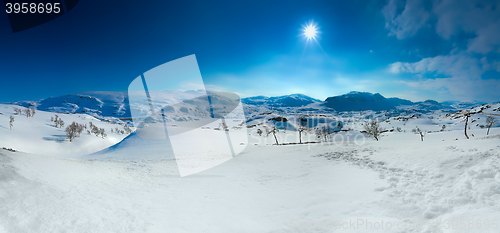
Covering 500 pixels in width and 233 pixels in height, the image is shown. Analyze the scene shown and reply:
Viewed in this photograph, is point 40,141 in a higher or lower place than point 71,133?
lower

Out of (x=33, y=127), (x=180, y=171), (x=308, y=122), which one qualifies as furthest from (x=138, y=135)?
(x=308, y=122)

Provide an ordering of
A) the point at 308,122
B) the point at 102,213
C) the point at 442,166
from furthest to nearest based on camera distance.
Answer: the point at 308,122 → the point at 442,166 → the point at 102,213

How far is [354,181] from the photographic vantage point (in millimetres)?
6949

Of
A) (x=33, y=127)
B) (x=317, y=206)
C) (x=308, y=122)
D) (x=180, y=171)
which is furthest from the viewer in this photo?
(x=308, y=122)

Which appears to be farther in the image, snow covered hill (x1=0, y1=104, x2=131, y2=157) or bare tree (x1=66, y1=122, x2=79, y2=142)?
bare tree (x1=66, y1=122, x2=79, y2=142)

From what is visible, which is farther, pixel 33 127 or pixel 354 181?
pixel 33 127

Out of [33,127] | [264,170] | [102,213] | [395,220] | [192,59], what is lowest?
[264,170]

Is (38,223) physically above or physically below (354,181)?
above

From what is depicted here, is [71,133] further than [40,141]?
Yes

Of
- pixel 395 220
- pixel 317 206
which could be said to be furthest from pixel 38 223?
pixel 395 220

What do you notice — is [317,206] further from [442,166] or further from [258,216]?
[442,166]

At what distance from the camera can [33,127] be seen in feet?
64.1

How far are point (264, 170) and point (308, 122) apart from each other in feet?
176

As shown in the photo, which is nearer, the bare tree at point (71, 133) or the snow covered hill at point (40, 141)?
the snow covered hill at point (40, 141)
